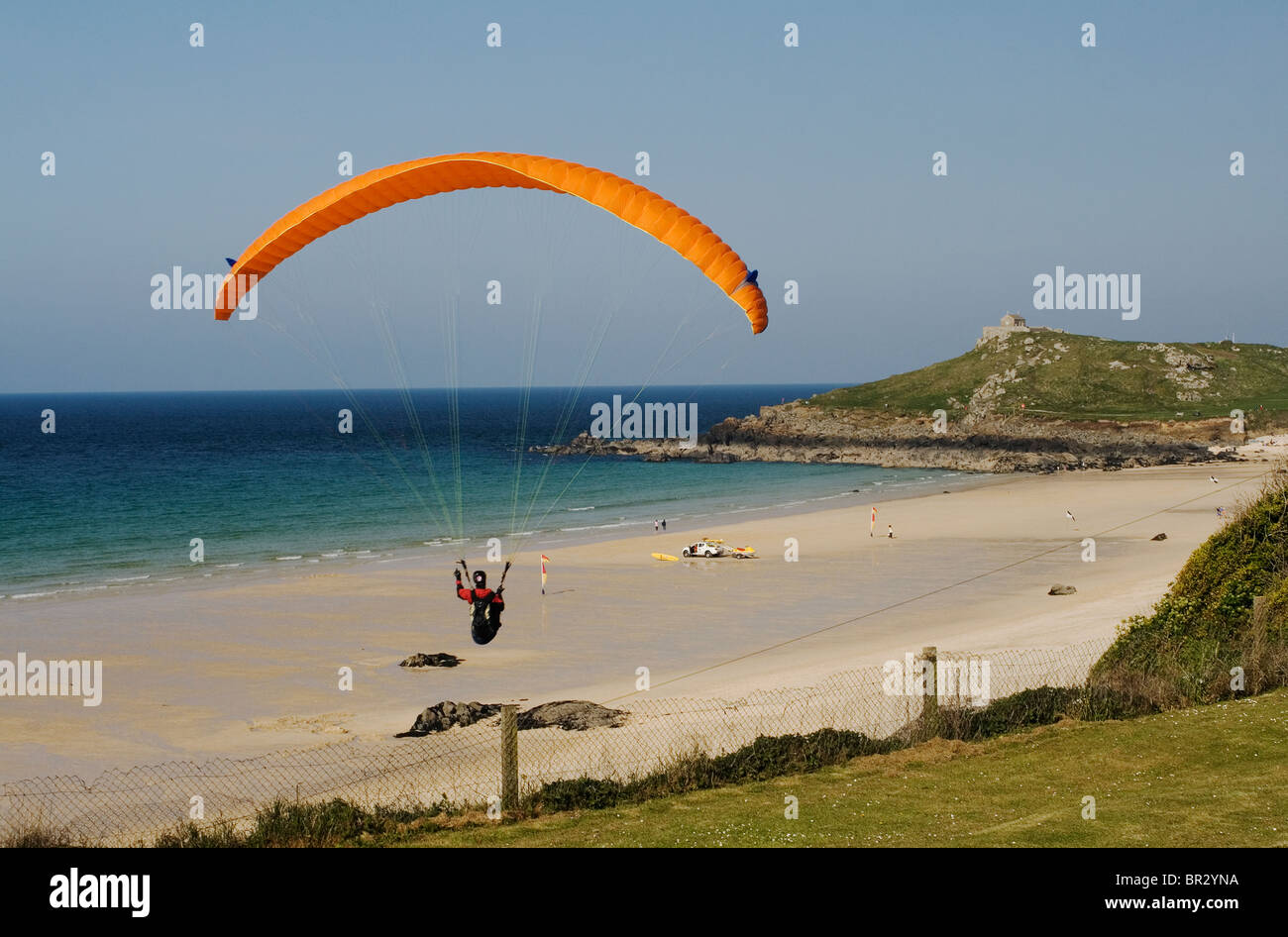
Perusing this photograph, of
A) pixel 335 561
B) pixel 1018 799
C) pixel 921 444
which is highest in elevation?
pixel 921 444

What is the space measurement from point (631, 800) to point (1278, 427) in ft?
342

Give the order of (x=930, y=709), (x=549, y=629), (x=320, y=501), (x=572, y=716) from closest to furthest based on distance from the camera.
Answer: (x=930, y=709) → (x=572, y=716) → (x=549, y=629) → (x=320, y=501)

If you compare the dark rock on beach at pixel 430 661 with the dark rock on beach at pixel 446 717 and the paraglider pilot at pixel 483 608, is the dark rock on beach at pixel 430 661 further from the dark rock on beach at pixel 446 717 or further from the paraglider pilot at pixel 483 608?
the paraglider pilot at pixel 483 608

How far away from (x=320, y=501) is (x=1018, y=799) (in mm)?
58138

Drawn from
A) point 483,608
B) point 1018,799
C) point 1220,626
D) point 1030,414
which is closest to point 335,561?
point 483,608

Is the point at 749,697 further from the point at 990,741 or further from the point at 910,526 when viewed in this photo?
the point at 910,526

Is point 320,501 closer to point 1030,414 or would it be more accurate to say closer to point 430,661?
point 430,661

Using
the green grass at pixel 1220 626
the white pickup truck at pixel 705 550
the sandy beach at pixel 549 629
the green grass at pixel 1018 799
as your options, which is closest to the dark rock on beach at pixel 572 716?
the sandy beach at pixel 549 629

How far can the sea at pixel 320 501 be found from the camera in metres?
41.8

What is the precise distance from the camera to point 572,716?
18.1 meters

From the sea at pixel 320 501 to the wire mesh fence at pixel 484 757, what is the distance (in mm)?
5341

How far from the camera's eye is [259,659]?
24.6 m

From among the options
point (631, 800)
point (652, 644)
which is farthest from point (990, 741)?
point (652, 644)

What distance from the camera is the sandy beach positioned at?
19953mm
